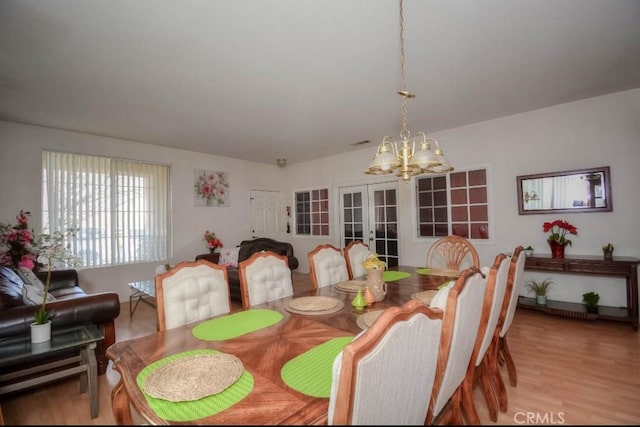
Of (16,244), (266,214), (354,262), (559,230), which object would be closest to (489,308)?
(354,262)

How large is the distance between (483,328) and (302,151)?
456 cm

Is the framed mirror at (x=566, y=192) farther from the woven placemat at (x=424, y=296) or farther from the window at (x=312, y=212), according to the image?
the window at (x=312, y=212)

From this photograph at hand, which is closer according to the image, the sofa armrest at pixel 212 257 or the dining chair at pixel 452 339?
the dining chair at pixel 452 339

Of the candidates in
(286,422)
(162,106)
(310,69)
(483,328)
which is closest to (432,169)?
(483,328)

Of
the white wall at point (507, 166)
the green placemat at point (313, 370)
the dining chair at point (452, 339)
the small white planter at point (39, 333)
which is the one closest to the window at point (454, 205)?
the white wall at point (507, 166)

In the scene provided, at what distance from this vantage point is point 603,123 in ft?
10.9

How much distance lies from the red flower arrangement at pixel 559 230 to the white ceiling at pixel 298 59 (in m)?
1.39

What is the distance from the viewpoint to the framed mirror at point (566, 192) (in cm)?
329

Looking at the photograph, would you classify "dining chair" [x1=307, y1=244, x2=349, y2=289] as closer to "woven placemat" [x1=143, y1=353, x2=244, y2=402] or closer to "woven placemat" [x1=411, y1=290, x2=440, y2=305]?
"woven placemat" [x1=411, y1=290, x2=440, y2=305]

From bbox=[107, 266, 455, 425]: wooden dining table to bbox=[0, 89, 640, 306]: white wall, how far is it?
2.84 metres

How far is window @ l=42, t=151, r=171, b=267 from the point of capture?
4055 mm

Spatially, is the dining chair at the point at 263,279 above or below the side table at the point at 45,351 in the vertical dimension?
above

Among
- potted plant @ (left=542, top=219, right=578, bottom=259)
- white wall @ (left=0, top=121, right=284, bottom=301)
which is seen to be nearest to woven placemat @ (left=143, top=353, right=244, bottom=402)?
potted plant @ (left=542, top=219, right=578, bottom=259)

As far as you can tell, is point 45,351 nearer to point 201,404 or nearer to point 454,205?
point 201,404
